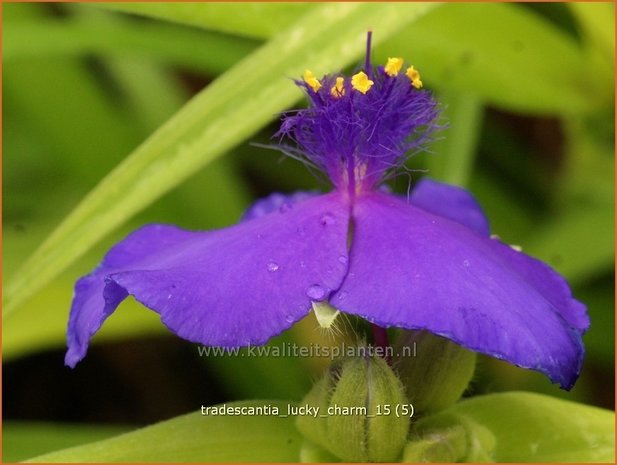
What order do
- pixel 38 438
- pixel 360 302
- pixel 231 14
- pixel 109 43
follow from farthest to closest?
pixel 109 43 → pixel 38 438 → pixel 231 14 → pixel 360 302

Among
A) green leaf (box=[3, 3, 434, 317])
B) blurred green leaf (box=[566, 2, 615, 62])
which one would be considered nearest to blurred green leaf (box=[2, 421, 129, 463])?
green leaf (box=[3, 3, 434, 317])

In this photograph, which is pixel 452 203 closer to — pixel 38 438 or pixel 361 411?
pixel 361 411

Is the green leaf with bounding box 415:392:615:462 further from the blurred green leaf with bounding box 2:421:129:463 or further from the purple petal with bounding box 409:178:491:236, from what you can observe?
the blurred green leaf with bounding box 2:421:129:463

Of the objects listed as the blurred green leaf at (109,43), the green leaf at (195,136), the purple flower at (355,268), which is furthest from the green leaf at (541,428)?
the blurred green leaf at (109,43)

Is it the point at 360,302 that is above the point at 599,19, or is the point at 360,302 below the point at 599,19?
below

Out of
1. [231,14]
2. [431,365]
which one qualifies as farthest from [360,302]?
[231,14]

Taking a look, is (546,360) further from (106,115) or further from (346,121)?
(106,115)

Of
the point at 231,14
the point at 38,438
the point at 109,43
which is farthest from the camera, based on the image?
the point at 109,43
